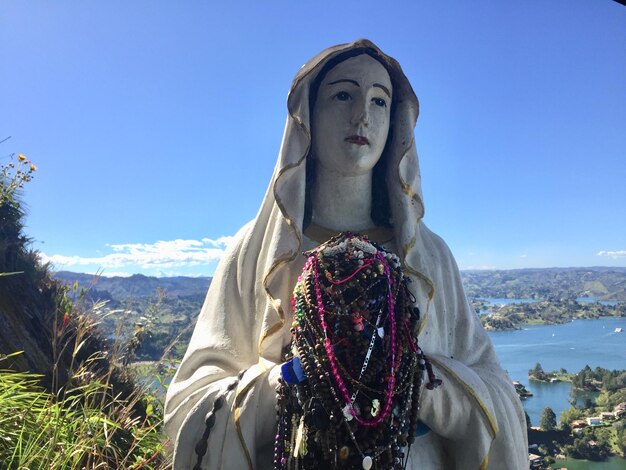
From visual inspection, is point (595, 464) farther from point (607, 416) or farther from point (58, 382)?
point (58, 382)

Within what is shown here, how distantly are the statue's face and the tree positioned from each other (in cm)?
633

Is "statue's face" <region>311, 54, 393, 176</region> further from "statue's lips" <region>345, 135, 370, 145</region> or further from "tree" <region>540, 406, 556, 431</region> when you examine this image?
"tree" <region>540, 406, 556, 431</region>

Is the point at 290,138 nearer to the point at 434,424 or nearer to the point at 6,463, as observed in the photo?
the point at 434,424

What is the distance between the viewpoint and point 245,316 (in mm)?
2131

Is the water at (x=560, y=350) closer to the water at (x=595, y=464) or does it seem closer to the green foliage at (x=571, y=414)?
the green foliage at (x=571, y=414)

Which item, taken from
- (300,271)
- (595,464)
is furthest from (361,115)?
(595,464)

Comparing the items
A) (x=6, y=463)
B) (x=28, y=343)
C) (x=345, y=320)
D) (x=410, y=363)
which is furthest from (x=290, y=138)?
(x=28, y=343)

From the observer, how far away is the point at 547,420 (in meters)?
6.80

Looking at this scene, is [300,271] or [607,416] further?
[607,416]

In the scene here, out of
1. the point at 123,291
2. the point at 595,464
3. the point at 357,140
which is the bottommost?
the point at 595,464

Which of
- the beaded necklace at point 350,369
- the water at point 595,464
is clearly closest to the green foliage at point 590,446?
the water at point 595,464

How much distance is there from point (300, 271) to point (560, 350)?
1152 centimetres

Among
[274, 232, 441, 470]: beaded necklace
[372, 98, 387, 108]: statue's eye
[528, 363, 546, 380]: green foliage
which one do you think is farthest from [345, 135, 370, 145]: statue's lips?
[528, 363, 546, 380]: green foliage

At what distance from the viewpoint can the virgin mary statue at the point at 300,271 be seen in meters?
1.74
